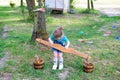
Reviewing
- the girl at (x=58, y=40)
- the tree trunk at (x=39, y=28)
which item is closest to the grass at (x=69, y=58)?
the girl at (x=58, y=40)

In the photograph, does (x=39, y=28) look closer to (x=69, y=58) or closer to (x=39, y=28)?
(x=39, y=28)

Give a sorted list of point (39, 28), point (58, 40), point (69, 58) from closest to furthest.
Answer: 1. point (58, 40)
2. point (69, 58)
3. point (39, 28)

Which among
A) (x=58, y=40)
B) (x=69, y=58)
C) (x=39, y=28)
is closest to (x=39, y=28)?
(x=39, y=28)

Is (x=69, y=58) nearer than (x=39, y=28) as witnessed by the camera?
Yes

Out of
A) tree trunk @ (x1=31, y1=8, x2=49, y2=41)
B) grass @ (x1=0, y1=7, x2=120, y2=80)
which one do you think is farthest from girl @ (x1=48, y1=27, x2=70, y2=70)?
tree trunk @ (x1=31, y1=8, x2=49, y2=41)

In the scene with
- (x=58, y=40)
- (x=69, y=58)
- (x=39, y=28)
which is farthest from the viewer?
(x=39, y=28)

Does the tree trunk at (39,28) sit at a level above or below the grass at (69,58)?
above

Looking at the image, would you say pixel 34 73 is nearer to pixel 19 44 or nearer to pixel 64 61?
pixel 64 61

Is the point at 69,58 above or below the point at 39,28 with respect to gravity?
below

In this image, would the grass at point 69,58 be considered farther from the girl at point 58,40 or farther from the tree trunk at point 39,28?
the tree trunk at point 39,28

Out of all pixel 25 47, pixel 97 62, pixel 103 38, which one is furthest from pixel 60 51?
pixel 103 38

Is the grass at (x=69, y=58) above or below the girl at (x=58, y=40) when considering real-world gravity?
below

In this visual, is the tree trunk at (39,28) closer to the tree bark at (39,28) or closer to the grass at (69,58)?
the tree bark at (39,28)

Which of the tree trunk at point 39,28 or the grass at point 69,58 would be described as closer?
the grass at point 69,58
